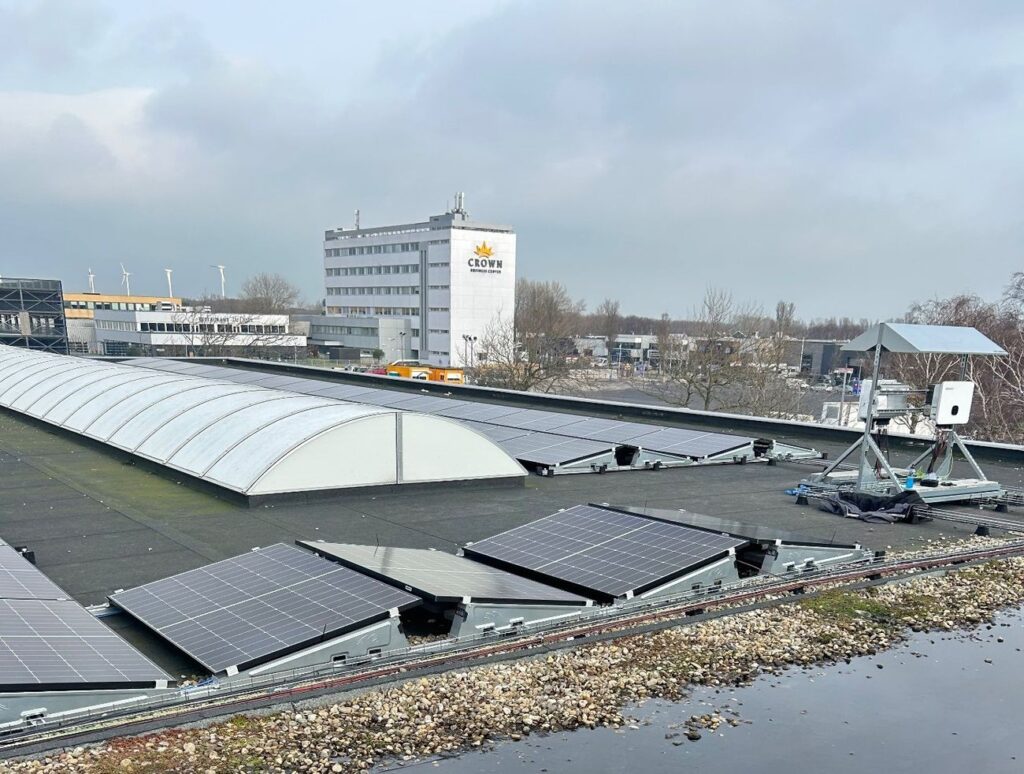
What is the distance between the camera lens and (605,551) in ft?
46.4

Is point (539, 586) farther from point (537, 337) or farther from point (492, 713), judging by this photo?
point (537, 337)

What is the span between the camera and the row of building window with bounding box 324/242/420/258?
108m

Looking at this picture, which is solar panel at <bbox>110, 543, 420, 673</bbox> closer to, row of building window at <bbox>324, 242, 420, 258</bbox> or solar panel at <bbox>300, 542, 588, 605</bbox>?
solar panel at <bbox>300, 542, 588, 605</bbox>

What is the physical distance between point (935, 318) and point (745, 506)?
49.2m

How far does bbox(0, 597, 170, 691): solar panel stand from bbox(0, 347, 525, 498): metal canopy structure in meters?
8.62

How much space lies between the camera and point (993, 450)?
2877 centimetres

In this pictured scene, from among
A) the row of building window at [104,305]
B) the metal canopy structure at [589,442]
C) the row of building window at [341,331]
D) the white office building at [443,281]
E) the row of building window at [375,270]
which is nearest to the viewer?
the metal canopy structure at [589,442]

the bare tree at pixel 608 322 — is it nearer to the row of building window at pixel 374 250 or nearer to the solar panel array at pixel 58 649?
the row of building window at pixel 374 250

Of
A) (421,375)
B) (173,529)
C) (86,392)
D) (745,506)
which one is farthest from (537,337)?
(173,529)

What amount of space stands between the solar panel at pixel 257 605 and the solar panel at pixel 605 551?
11.2 ft

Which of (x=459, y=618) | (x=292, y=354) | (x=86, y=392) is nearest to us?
(x=459, y=618)

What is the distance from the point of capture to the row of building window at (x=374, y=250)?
4259 inches

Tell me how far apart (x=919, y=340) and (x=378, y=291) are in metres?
99.9

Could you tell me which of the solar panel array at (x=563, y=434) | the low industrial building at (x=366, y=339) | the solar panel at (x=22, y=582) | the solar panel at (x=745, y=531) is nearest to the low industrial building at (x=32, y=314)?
the low industrial building at (x=366, y=339)
